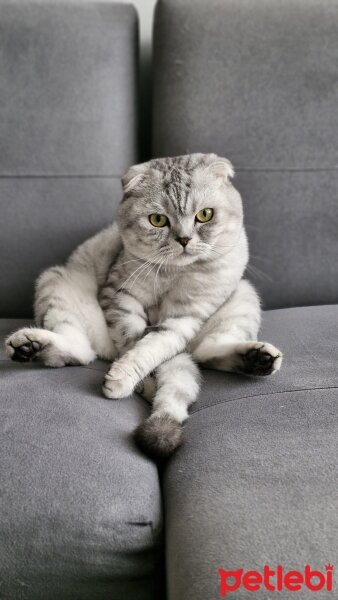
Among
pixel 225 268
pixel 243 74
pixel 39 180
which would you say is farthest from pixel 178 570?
pixel 243 74

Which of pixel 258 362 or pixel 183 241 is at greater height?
pixel 183 241

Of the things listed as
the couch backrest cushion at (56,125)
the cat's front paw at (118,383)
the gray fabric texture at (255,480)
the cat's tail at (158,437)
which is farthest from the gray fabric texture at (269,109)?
the cat's tail at (158,437)

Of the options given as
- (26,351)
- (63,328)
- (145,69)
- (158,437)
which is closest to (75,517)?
(158,437)

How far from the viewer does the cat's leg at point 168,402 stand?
1.00 metres

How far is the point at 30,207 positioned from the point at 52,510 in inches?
44.2

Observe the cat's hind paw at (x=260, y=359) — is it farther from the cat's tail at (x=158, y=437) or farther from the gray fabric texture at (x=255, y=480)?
the cat's tail at (x=158, y=437)

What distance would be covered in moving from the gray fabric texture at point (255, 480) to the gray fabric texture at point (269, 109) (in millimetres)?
554

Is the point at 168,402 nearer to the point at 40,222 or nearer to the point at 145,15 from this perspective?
the point at 40,222

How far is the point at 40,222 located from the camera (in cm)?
174

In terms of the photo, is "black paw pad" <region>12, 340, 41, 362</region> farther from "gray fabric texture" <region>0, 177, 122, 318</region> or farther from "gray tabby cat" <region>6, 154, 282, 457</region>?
"gray fabric texture" <region>0, 177, 122, 318</region>

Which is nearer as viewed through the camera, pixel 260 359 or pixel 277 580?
pixel 277 580

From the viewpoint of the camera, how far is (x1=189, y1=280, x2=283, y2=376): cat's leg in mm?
1207

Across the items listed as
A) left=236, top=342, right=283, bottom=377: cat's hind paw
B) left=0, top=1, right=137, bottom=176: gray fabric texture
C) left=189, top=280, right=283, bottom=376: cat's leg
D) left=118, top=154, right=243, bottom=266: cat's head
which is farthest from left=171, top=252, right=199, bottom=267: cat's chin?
left=0, top=1, right=137, bottom=176: gray fabric texture

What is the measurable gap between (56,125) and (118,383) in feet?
3.12
